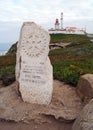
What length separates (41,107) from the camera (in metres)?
11.1

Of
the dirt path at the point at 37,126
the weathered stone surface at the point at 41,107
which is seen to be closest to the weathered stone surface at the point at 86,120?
the dirt path at the point at 37,126

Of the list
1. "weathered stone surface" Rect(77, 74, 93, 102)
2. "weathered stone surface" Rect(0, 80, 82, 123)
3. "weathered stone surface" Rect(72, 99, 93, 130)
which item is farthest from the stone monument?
"weathered stone surface" Rect(72, 99, 93, 130)

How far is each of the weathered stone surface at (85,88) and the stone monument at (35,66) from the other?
106cm

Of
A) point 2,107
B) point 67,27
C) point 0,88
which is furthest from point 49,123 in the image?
point 67,27

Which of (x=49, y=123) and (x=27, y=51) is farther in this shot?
(x=27, y=51)

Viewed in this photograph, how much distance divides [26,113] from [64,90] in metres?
2.18

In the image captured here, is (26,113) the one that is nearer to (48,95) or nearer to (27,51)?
(48,95)

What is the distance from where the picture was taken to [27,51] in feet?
37.2

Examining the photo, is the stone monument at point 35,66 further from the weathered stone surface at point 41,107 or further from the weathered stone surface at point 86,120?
the weathered stone surface at point 86,120

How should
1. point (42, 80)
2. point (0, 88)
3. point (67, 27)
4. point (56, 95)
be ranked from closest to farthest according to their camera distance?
point (42, 80) < point (56, 95) < point (0, 88) < point (67, 27)

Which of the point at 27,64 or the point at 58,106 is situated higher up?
the point at 27,64

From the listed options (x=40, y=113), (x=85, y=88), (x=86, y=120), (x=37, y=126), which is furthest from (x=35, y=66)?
(x=86, y=120)

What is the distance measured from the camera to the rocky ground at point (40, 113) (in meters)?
10.3

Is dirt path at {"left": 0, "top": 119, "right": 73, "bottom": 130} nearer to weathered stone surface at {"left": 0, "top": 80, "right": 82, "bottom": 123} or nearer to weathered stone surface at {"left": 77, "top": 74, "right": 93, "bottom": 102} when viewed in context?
weathered stone surface at {"left": 0, "top": 80, "right": 82, "bottom": 123}
